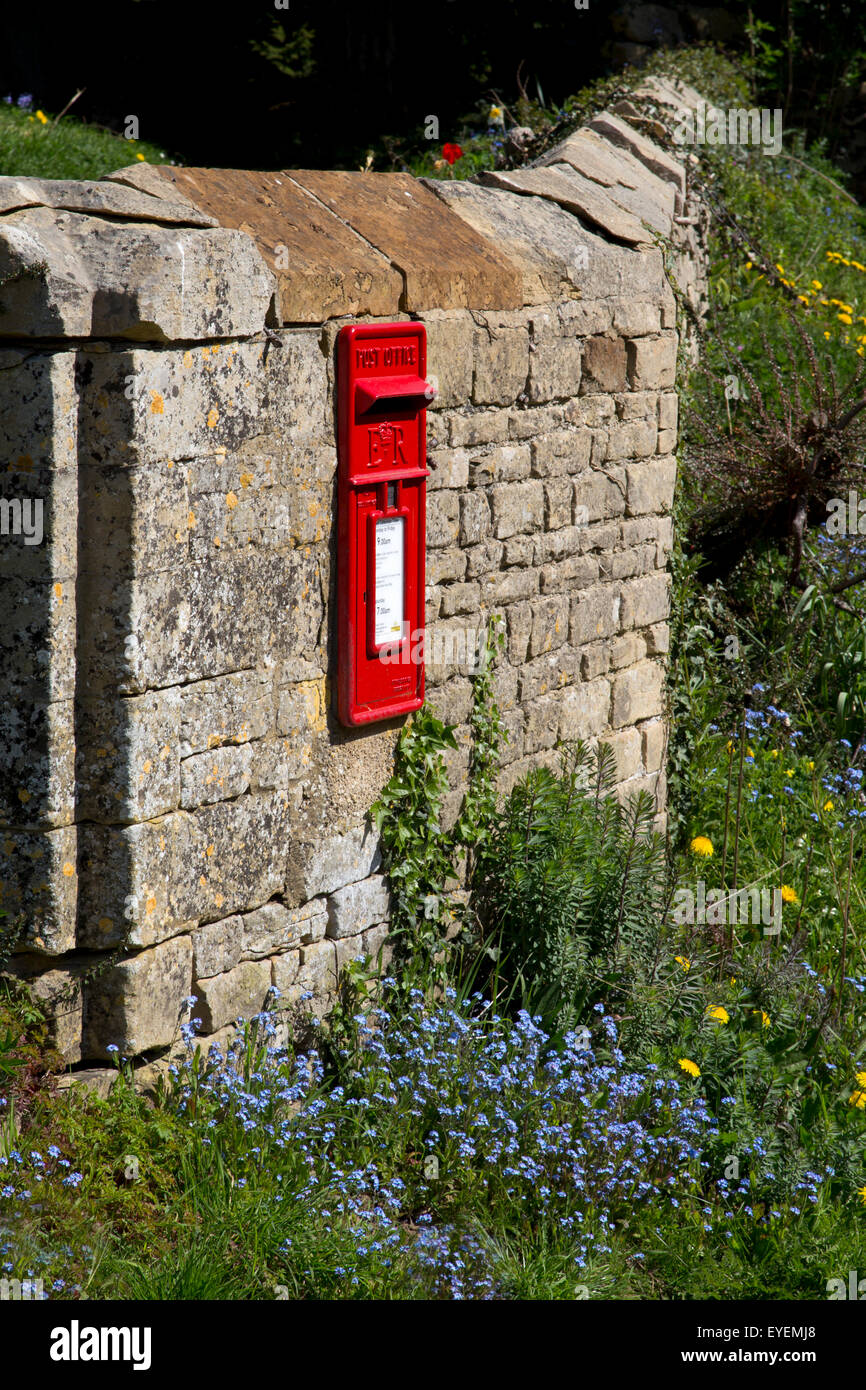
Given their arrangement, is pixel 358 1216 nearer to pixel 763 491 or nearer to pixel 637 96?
pixel 763 491

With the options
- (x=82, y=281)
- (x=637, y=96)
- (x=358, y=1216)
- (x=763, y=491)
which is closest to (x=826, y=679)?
(x=763, y=491)

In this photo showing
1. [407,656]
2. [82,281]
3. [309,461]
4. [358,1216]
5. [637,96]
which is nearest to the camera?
[82,281]

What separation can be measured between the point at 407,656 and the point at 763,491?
3.01m

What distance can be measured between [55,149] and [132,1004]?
5.61 meters

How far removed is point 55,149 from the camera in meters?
6.94

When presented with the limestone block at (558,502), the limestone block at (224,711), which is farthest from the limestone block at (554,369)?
the limestone block at (224,711)

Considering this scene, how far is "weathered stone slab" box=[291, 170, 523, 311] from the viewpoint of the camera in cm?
363

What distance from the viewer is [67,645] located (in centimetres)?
289

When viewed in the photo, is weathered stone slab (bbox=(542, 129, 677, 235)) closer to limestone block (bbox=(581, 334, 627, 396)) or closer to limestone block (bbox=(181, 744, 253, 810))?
limestone block (bbox=(581, 334, 627, 396))

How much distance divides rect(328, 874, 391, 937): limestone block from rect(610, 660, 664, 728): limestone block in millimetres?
1426

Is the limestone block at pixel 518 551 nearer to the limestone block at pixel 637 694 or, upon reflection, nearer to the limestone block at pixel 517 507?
the limestone block at pixel 517 507

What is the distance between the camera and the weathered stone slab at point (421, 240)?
3.63 m

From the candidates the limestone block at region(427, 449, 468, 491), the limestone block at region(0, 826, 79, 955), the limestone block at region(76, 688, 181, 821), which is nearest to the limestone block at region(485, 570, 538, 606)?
the limestone block at region(427, 449, 468, 491)
